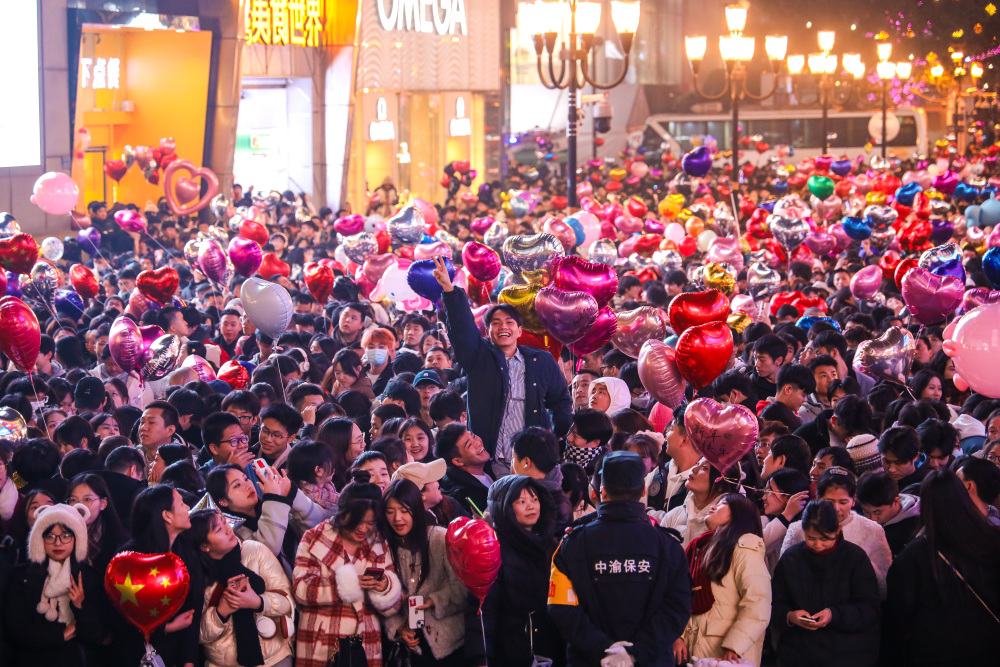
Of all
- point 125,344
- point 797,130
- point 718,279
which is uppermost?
point 797,130

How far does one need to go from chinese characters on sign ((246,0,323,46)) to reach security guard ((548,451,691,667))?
17551mm

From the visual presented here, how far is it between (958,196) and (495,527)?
15.6m

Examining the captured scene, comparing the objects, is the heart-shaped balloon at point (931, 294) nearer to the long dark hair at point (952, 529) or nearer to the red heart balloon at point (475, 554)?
the long dark hair at point (952, 529)

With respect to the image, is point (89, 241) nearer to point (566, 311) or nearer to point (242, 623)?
point (566, 311)

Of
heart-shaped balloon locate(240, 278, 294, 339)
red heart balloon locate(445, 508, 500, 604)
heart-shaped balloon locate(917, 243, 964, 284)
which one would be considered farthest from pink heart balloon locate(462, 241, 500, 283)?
red heart balloon locate(445, 508, 500, 604)

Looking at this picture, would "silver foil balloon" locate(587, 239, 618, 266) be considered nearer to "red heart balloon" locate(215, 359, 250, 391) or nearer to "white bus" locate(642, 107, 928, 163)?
"red heart balloon" locate(215, 359, 250, 391)

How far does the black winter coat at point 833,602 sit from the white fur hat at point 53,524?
8.26 ft

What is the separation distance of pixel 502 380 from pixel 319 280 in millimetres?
3852

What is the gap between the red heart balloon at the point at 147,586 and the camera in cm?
398

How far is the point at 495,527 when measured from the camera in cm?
445

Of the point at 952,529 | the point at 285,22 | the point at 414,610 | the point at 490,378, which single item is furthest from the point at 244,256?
the point at 285,22

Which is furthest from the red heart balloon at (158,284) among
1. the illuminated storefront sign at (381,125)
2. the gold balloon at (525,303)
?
the illuminated storefront sign at (381,125)

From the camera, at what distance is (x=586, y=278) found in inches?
293

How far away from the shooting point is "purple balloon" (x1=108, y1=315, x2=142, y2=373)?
734 cm
